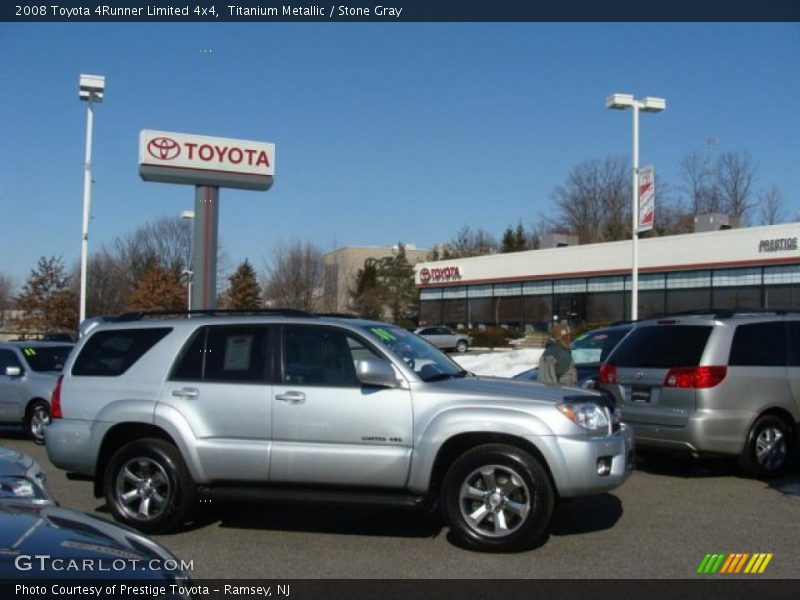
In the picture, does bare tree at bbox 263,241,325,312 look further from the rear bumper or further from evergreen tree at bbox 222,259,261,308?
the rear bumper

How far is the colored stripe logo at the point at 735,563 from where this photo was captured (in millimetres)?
6207

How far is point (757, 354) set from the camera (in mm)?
9875

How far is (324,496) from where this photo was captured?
690 centimetres

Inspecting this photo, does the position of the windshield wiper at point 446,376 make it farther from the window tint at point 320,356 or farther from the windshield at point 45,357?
the windshield at point 45,357

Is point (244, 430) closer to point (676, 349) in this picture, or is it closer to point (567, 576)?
point (567, 576)

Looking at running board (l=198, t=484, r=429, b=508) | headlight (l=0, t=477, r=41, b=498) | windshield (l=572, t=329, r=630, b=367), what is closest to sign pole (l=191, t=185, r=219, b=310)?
windshield (l=572, t=329, r=630, b=367)

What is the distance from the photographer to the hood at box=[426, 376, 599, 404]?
6789mm

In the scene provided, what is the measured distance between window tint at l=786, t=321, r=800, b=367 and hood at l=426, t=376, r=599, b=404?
13.5 feet

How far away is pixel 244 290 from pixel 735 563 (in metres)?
43.4

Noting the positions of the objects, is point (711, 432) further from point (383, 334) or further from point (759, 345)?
point (383, 334)

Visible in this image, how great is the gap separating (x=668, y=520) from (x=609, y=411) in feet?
4.89

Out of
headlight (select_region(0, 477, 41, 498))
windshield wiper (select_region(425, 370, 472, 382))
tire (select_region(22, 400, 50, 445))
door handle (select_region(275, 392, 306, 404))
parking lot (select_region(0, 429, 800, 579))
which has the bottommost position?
parking lot (select_region(0, 429, 800, 579))

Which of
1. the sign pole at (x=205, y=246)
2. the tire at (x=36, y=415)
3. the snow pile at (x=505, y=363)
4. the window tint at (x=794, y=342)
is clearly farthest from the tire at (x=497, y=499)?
the snow pile at (x=505, y=363)

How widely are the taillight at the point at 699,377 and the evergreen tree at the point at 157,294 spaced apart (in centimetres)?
4056
